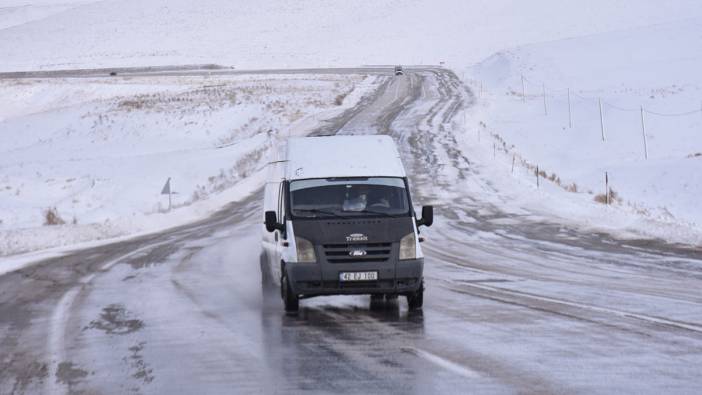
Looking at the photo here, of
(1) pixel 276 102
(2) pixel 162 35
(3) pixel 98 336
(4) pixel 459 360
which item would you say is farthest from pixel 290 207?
(2) pixel 162 35

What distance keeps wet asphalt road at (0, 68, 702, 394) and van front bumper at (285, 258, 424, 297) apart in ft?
1.20

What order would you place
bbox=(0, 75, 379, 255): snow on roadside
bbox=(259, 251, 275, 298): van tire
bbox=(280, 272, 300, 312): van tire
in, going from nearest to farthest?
bbox=(280, 272, 300, 312): van tire, bbox=(259, 251, 275, 298): van tire, bbox=(0, 75, 379, 255): snow on roadside

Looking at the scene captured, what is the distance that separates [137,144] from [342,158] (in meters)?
41.8

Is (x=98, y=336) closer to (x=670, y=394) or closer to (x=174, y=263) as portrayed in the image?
(x=670, y=394)

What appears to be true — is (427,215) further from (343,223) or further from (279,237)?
(279,237)

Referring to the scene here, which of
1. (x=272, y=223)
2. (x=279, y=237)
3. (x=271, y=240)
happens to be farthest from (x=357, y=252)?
(x=271, y=240)

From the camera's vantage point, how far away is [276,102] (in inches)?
2635

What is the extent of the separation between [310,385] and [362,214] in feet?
15.2

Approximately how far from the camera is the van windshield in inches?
516

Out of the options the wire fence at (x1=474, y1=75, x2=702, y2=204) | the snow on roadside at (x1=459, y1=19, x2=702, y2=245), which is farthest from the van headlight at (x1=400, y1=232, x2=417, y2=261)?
the wire fence at (x1=474, y1=75, x2=702, y2=204)

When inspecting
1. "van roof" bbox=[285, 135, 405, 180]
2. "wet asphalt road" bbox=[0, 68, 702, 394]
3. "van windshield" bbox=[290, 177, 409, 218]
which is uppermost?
"van roof" bbox=[285, 135, 405, 180]

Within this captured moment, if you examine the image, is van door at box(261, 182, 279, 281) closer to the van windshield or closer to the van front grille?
the van windshield

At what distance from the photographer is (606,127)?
166ft

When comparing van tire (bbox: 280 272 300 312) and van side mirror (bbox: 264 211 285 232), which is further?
van side mirror (bbox: 264 211 285 232)
